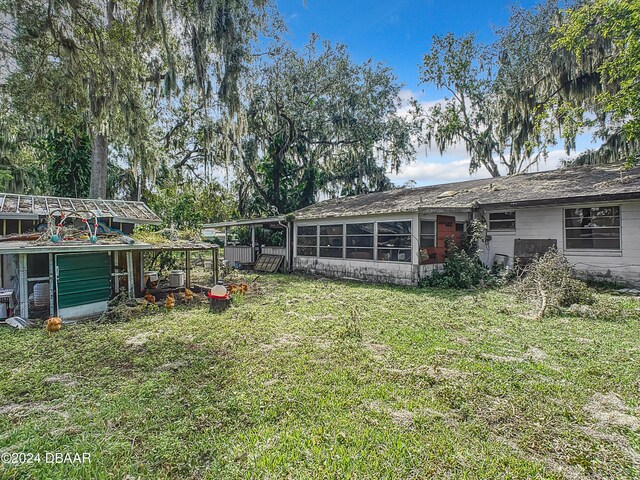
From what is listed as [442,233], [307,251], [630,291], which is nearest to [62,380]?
[442,233]

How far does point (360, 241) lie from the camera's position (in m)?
12.3

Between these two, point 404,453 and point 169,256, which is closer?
point 404,453

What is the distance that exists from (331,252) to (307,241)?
5.38 feet

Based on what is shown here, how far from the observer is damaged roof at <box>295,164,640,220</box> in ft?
30.3

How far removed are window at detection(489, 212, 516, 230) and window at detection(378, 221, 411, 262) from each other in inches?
136

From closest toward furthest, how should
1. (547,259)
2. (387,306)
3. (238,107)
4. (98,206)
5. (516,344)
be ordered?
(516,344), (387,306), (547,259), (98,206), (238,107)

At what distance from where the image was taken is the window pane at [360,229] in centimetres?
1195

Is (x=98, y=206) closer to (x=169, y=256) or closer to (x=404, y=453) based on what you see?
(x=169, y=256)

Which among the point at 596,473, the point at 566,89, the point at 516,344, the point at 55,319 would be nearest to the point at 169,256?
the point at 55,319

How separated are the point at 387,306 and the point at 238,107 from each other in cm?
1008

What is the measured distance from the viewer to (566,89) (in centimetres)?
1455

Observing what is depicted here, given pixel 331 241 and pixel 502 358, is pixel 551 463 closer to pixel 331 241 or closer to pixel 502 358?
pixel 502 358

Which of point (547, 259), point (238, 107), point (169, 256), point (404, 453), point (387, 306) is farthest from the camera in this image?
point (238, 107)

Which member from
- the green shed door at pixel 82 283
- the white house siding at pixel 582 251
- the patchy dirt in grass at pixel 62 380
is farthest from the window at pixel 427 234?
the patchy dirt in grass at pixel 62 380
